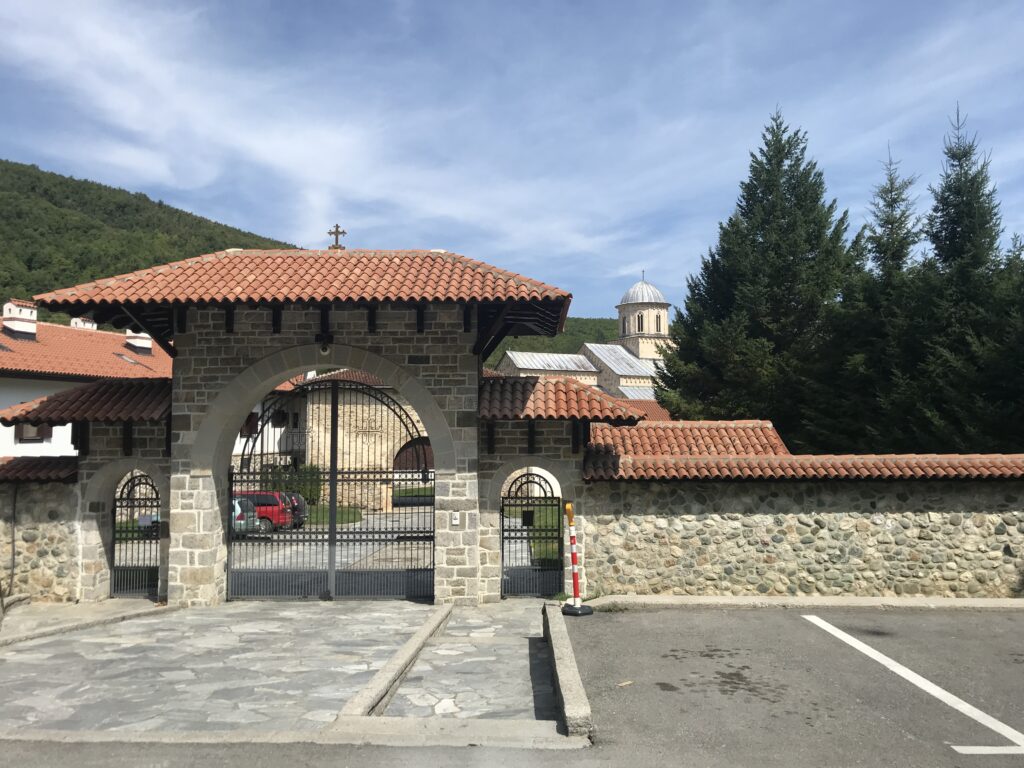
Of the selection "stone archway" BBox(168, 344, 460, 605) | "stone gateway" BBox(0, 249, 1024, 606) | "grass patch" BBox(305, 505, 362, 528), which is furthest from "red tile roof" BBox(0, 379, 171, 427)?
"grass patch" BBox(305, 505, 362, 528)

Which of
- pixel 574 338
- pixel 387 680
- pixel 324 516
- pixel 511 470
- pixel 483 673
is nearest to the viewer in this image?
pixel 387 680

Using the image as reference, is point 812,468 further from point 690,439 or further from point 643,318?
point 643,318

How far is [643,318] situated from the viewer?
6950 cm

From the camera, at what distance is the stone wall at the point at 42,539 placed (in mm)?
Result: 10812

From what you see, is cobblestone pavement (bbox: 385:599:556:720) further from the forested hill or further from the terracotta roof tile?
the forested hill

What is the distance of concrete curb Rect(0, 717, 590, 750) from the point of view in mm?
5352

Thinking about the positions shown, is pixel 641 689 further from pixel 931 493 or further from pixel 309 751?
pixel 931 493

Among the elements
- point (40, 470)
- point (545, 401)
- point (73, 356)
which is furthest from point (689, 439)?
point (73, 356)

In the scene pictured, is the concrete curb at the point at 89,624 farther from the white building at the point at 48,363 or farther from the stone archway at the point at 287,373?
the white building at the point at 48,363

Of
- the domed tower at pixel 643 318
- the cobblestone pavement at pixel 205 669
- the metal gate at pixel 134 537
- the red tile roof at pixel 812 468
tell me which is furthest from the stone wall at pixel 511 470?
the domed tower at pixel 643 318

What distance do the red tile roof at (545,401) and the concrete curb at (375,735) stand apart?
5.15 meters

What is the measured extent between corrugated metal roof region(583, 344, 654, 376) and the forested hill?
120ft

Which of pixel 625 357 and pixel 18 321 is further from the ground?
pixel 625 357

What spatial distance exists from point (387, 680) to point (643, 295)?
65.8 metres
